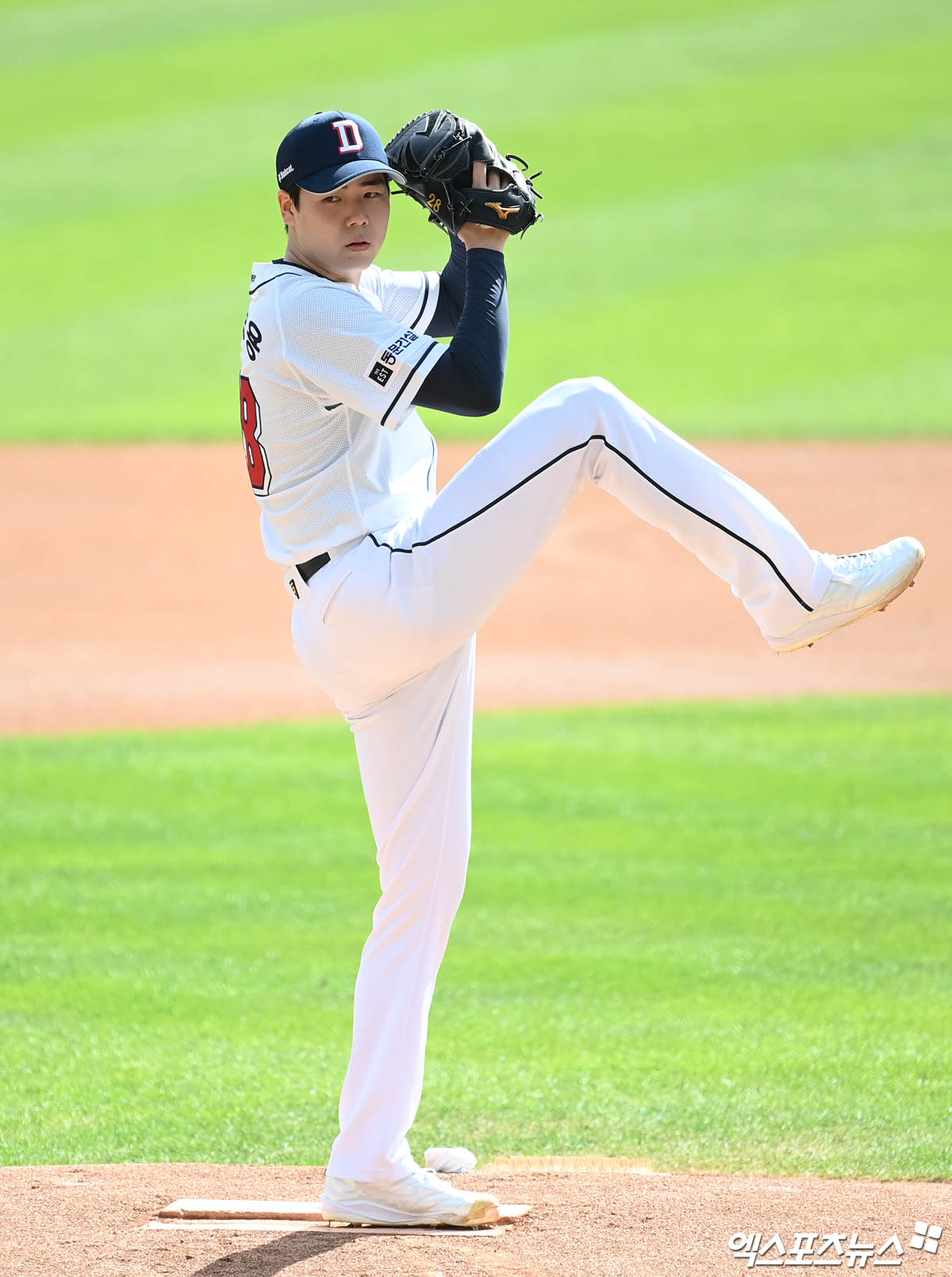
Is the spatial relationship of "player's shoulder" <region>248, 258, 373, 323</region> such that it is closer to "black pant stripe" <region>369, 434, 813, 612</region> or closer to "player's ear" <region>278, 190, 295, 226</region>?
"player's ear" <region>278, 190, 295, 226</region>

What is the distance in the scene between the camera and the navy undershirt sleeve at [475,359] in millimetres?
3514

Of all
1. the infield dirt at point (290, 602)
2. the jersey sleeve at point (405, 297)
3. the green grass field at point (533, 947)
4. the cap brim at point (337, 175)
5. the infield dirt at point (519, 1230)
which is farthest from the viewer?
the infield dirt at point (290, 602)

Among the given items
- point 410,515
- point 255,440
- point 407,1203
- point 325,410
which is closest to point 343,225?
point 325,410

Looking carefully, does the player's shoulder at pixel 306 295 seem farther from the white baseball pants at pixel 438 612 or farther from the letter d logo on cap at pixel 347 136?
the white baseball pants at pixel 438 612

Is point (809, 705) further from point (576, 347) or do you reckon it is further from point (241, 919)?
point (576, 347)

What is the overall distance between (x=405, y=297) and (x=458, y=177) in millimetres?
444

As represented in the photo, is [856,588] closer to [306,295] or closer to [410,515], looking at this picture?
[410,515]

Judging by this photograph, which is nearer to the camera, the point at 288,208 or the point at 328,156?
the point at 328,156

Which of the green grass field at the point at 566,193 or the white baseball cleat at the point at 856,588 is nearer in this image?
the white baseball cleat at the point at 856,588

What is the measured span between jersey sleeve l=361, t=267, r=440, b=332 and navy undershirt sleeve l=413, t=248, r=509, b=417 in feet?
1.42

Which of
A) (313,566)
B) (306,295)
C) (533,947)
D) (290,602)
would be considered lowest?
(533,947)

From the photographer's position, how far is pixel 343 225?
11.9 ft

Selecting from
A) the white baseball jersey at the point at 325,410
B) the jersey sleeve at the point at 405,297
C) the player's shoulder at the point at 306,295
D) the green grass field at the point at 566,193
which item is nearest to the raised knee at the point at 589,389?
the white baseball jersey at the point at 325,410

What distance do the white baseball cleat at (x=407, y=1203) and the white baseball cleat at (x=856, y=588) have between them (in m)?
1.39
